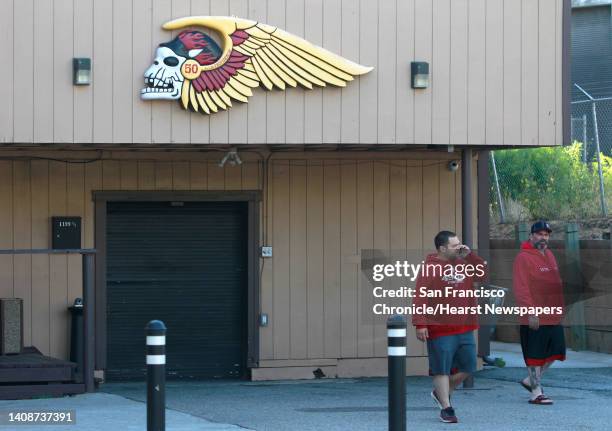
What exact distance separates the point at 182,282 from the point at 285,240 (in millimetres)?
1442

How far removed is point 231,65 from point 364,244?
3494mm

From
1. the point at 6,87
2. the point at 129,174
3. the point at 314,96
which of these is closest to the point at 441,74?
the point at 314,96

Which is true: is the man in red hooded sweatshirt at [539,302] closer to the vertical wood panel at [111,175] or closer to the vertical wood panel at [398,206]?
the vertical wood panel at [398,206]

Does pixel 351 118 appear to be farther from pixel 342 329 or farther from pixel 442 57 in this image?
pixel 342 329

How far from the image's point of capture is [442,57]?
13.5 metres

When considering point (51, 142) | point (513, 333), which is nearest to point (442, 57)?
point (51, 142)

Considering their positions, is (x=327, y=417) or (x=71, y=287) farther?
(x=71, y=287)

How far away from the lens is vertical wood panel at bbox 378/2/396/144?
13422 mm

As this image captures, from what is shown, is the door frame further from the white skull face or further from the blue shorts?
the blue shorts

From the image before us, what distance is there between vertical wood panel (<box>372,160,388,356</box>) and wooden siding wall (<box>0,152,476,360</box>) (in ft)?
0.04

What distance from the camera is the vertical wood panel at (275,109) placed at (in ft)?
43.3

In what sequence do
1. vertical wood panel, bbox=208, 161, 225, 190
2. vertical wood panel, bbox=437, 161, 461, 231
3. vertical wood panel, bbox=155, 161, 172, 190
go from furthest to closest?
1. vertical wood panel, bbox=437, 161, 461, 231
2. vertical wood panel, bbox=208, 161, 225, 190
3. vertical wood panel, bbox=155, 161, 172, 190

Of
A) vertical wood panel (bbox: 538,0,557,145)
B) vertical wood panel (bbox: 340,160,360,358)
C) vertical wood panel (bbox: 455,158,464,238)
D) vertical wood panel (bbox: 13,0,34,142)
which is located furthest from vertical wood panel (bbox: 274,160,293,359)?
vertical wood panel (bbox: 13,0,34,142)

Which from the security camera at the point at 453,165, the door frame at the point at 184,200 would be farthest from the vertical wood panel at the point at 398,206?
the door frame at the point at 184,200
